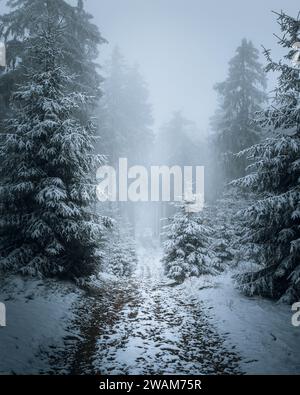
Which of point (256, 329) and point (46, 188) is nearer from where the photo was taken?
point (256, 329)

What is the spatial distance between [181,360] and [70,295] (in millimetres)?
5263

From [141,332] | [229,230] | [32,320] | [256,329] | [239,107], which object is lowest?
[141,332]

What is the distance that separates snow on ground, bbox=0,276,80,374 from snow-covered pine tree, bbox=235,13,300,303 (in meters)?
6.62

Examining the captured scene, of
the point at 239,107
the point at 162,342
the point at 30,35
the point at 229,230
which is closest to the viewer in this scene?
the point at 162,342

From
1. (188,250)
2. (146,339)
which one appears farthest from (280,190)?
(188,250)

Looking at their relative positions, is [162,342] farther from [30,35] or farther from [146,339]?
[30,35]

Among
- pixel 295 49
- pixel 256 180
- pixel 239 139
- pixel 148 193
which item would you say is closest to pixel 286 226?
pixel 256 180

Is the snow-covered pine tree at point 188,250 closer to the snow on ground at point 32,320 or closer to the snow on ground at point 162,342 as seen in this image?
the snow on ground at point 162,342

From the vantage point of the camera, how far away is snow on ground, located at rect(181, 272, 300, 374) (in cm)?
670

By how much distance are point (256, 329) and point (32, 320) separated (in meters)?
6.43

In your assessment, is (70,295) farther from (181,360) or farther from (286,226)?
(286,226)

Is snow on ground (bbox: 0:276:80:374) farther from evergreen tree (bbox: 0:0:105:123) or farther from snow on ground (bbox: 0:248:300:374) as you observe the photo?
evergreen tree (bbox: 0:0:105:123)

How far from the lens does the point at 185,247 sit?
16.2 meters

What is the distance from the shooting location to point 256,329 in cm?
845
